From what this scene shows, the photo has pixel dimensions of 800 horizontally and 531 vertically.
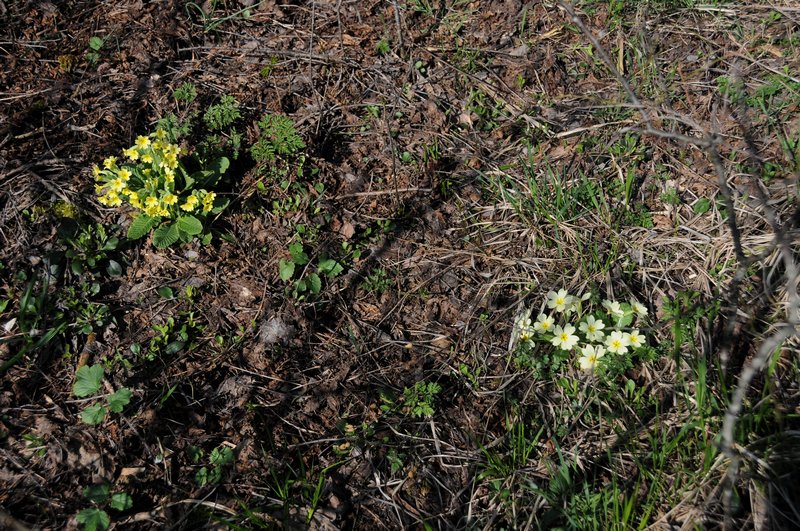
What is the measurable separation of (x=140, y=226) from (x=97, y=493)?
1233 mm

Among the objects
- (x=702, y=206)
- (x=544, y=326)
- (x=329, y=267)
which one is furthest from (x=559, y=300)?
(x=329, y=267)

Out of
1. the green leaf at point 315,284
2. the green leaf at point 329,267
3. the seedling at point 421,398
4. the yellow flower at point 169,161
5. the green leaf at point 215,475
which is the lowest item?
the green leaf at point 215,475

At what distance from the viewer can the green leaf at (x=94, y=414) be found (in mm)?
2443

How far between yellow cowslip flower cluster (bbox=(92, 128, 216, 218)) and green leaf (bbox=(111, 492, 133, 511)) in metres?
1.28

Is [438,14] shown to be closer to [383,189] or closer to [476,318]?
[383,189]

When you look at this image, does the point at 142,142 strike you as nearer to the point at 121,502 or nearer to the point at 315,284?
the point at 315,284

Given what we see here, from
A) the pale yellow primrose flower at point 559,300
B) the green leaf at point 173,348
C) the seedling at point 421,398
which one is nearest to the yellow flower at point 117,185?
the green leaf at point 173,348

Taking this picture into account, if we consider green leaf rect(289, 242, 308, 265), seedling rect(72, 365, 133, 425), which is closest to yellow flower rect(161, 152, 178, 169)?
green leaf rect(289, 242, 308, 265)

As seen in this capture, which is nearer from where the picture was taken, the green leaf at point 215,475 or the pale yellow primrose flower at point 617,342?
the green leaf at point 215,475

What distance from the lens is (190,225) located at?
2.91 m

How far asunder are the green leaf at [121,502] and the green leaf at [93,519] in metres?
0.05

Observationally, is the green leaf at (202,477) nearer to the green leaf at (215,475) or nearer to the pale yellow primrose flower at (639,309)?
the green leaf at (215,475)

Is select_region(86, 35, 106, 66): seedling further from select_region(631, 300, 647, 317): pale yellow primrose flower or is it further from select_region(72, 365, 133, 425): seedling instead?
select_region(631, 300, 647, 317): pale yellow primrose flower

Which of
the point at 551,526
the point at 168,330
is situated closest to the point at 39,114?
the point at 168,330
